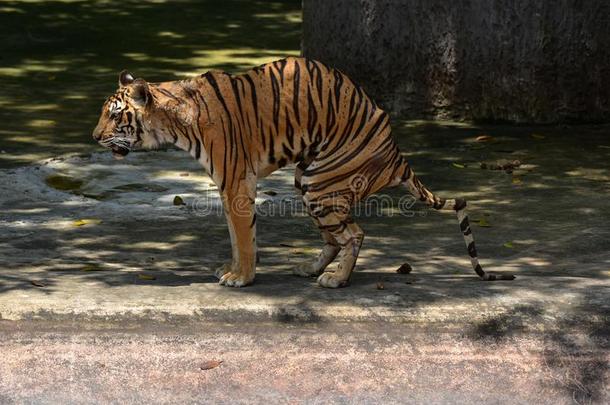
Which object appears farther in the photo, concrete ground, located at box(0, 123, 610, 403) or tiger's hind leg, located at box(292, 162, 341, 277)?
tiger's hind leg, located at box(292, 162, 341, 277)

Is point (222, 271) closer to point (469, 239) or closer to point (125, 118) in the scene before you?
point (125, 118)

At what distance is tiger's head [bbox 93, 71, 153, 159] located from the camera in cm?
617

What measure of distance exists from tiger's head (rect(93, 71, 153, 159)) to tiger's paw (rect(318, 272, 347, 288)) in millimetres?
1079

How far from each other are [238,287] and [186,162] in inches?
138

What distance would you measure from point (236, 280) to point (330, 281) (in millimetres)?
446

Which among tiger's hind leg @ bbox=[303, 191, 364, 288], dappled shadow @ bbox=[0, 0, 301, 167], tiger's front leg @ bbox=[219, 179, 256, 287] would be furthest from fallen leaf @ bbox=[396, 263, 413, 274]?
dappled shadow @ bbox=[0, 0, 301, 167]

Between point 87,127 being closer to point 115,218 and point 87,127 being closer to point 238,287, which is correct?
point 115,218

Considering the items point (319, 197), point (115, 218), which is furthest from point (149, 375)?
point (115, 218)

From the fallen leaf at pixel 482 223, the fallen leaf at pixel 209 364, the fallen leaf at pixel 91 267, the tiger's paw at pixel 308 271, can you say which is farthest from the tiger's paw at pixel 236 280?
the fallen leaf at pixel 482 223

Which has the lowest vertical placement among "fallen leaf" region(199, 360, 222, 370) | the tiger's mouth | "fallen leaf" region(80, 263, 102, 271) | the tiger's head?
"fallen leaf" region(80, 263, 102, 271)

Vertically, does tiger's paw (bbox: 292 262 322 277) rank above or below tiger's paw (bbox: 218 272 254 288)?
below

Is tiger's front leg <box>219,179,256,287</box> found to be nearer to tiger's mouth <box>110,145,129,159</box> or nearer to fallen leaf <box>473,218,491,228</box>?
tiger's mouth <box>110,145,129,159</box>

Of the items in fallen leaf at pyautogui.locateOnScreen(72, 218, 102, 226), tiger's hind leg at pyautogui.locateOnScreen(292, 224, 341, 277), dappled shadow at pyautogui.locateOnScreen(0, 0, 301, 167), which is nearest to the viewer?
tiger's hind leg at pyautogui.locateOnScreen(292, 224, 341, 277)

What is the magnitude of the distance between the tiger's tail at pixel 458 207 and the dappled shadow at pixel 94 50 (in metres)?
3.82
